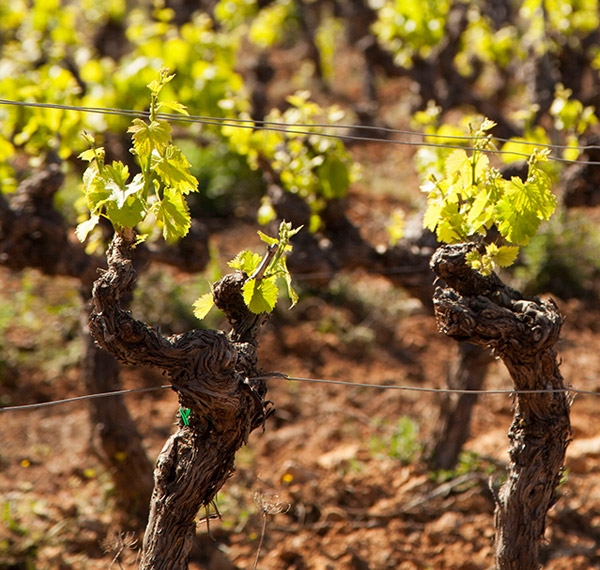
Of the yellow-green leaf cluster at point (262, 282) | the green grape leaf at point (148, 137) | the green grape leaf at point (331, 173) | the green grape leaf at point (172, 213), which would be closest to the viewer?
the green grape leaf at point (148, 137)

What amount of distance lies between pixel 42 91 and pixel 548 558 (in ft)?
13.8

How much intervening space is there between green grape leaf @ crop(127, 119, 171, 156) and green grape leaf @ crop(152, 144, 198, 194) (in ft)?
0.14

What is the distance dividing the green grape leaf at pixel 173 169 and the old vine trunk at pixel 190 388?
0.33m

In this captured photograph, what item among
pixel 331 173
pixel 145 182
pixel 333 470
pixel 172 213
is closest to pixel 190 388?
pixel 172 213

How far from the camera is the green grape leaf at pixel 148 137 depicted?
2.85 m

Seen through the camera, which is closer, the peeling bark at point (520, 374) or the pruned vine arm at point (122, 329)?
the pruned vine arm at point (122, 329)

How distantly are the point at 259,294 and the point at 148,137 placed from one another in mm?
738

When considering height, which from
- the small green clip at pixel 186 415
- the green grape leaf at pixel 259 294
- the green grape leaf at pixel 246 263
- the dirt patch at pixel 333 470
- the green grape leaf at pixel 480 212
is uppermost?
the green grape leaf at pixel 480 212

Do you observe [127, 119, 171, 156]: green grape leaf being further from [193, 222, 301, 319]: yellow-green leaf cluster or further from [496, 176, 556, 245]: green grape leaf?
[496, 176, 556, 245]: green grape leaf

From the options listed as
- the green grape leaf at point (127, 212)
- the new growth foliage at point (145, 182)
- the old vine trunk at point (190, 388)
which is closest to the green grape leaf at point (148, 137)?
the new growth foliage at point (145, 182)

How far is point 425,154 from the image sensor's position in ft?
15.5

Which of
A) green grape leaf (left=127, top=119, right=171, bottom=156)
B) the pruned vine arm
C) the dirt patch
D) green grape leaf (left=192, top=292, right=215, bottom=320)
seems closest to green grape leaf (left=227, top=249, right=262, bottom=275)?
green grape leaf (left=192, top=292, right=215, bottom=320)

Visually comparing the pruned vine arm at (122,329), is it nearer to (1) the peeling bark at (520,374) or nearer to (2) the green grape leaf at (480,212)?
(1) the peeling bark at (520,374)

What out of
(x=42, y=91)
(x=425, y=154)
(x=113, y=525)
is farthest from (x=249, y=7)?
(x=113, y=525)
